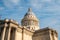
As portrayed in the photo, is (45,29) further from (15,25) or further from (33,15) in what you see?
(33,15)

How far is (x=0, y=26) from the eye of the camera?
29703 mm

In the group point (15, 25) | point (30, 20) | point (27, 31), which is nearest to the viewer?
point (15, 25)

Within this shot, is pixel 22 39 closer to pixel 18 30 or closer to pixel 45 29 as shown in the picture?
pixel 18 30

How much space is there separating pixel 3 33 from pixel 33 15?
71.2 ft

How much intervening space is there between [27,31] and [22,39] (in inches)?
106

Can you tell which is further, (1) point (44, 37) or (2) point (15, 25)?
(1) point (44, 37)

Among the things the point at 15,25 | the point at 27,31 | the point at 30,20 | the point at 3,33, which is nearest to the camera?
the point at 3,33

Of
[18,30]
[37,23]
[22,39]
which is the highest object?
[37,23]

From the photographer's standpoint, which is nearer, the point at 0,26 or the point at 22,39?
the point at 0,26

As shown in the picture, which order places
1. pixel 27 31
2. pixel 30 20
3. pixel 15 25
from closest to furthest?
pixel 15 25 < pixel 27 31 < pixel 30 20

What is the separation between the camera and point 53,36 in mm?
35031

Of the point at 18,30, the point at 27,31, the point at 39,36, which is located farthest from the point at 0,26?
the point at 39,36

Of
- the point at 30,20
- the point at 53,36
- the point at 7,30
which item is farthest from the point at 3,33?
the point at 30,20

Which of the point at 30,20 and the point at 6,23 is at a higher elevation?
the point at 30,20
